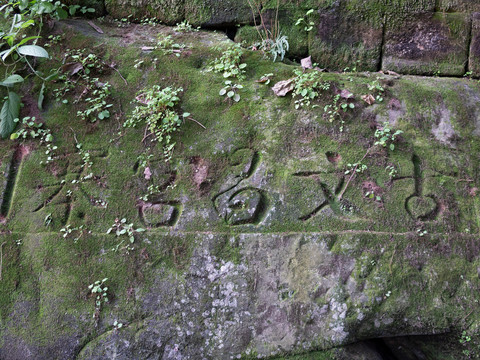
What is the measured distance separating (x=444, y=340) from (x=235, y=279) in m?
1.51

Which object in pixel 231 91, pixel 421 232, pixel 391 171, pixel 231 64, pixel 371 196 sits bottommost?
pixel 421 232

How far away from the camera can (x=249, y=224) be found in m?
2.73

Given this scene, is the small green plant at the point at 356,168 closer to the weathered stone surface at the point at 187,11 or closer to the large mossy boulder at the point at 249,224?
the large mossy boulder at the point at 249,224

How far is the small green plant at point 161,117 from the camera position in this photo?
294 cm

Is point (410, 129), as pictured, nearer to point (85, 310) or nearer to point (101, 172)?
point (101, 172)

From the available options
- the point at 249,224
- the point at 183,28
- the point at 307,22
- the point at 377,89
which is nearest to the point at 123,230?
the point at 249,224

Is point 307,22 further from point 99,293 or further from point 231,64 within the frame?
point 99,293

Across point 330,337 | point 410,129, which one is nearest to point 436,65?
point 410,129

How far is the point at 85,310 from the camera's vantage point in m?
2.58

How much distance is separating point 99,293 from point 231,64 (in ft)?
6.68

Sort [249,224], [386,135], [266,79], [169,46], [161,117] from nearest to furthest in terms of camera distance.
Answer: [249,224], [386,135], [161,117], [266,79], [169,46]

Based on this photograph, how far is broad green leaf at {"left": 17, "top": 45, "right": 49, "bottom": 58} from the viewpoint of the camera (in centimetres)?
293

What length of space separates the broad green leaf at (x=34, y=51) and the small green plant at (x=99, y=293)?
1769 mm

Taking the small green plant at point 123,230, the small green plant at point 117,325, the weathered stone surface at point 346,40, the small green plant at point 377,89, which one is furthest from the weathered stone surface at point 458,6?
the small green plant at point 117,325
